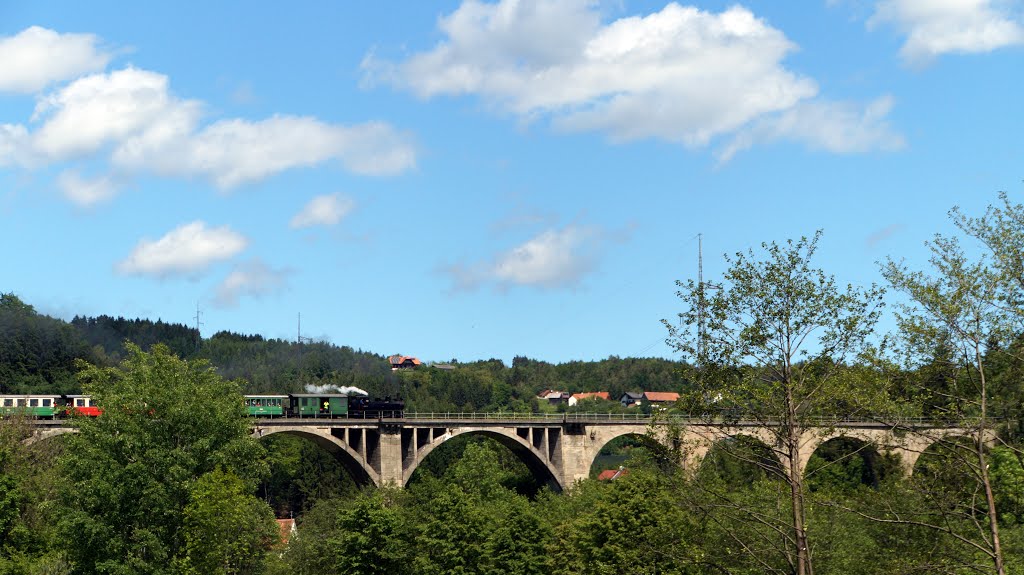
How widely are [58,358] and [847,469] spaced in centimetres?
10524

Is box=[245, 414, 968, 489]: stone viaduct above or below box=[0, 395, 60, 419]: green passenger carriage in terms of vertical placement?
below

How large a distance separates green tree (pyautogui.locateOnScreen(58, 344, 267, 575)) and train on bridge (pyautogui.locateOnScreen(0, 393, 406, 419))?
1122 inches

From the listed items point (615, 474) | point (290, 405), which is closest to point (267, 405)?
point (290, 405)

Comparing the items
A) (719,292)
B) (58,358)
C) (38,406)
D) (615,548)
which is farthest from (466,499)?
Result: (58,358)

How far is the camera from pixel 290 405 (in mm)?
84438

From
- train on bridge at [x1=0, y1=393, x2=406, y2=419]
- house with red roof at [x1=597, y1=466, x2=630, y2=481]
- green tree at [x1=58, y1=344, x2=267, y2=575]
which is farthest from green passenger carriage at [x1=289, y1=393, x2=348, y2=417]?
green tree at [x1=58, y1=344, x2=267, y2=575]

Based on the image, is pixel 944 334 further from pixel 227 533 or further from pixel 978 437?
pixel 227 533

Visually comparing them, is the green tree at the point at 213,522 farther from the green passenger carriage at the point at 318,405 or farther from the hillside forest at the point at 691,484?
the green passenger carriage at the point at 318,405

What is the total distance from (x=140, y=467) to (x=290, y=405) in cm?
3933

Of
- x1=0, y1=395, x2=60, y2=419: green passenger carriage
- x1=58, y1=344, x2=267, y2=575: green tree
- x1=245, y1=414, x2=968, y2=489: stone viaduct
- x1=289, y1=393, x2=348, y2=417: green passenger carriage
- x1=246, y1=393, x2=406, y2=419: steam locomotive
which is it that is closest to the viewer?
x1=58, y1=344, x2=267, y2=575: green tree

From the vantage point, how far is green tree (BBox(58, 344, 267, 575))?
44844 millimetres

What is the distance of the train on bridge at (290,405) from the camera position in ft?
253

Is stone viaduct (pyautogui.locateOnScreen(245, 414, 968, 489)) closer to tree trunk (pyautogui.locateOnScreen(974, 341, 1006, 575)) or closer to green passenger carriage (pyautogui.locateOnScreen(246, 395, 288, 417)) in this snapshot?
green passenger carriage (pyautogui.locateOnScreen(246, 395, 288, 417))

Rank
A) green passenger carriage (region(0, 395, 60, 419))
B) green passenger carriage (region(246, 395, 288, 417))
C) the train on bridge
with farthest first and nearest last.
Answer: green passenger carriage (region(246, 395, 288, 417)) < the train on bridge < green passenger carriage (region(0, 395, 60, 419))
